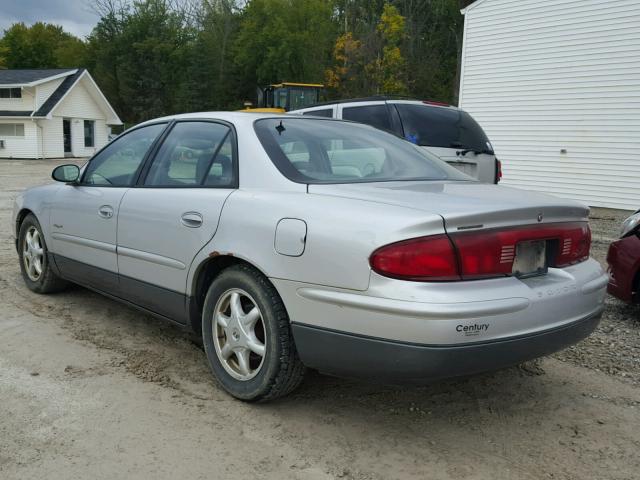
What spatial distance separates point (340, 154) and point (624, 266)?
2.59 m

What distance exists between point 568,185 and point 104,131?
34.1 m

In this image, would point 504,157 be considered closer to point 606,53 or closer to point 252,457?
point 606,53

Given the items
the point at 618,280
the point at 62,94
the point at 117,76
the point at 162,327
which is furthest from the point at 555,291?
the point at 117,76

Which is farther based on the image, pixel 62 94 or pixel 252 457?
pixel 62 94

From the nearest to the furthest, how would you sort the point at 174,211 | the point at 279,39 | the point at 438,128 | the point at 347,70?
the point at 174,211 < the point at 438,128 < the point at 347,70 < the point at 279,39

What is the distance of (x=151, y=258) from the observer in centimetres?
366

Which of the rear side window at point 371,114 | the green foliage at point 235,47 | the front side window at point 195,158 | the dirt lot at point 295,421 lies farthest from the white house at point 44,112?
the dirt lot at point 295,421

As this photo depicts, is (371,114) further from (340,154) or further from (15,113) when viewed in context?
(15,113)

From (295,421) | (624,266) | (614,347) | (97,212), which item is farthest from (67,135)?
(295,421)

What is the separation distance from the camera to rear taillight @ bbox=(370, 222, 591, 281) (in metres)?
2.50

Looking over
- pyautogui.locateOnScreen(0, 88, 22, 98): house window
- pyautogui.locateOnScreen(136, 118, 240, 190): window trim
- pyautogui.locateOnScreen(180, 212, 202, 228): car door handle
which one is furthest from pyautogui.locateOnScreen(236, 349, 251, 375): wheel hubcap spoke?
pyautogui.locateOnScreen(0, 88, 22, 98): house window

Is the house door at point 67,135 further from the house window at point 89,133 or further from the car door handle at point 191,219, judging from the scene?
the car door handle at point 191,219

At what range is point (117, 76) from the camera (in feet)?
177

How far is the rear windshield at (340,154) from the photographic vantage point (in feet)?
10.8
